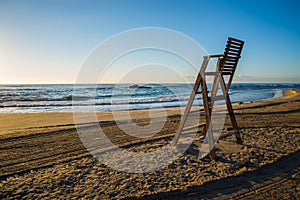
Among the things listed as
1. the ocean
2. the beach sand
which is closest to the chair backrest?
the beach sand

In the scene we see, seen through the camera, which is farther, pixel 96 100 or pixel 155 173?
pixel 96 100

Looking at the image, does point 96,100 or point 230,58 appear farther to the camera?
point 96,100

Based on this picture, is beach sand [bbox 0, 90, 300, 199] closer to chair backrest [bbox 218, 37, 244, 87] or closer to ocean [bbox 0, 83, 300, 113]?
chair backrest [bbox 218, 37, 244, 87]

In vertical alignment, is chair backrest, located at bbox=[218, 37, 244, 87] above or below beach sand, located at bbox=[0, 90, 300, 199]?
above

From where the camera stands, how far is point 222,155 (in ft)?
18.0

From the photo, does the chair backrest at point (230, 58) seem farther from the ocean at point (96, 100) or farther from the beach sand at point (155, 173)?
the ocean at point (96, 100)

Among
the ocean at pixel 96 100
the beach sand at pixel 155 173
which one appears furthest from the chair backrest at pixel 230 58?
the ocean at pixel 96 100

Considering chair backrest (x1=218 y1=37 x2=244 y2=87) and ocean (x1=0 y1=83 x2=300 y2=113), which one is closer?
chair backrest (x1=218 y1=37 x2=244 y2=87)

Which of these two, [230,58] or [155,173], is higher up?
[230,58]

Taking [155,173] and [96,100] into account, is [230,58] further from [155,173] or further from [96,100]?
[96,100]

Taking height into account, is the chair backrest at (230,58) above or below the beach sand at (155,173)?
above

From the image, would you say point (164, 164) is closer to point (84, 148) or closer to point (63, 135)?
point (84, 148)

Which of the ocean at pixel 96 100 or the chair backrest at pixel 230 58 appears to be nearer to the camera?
the chair backrest at pixel 230 58

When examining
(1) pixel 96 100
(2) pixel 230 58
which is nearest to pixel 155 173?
(2) pixel 230 58
